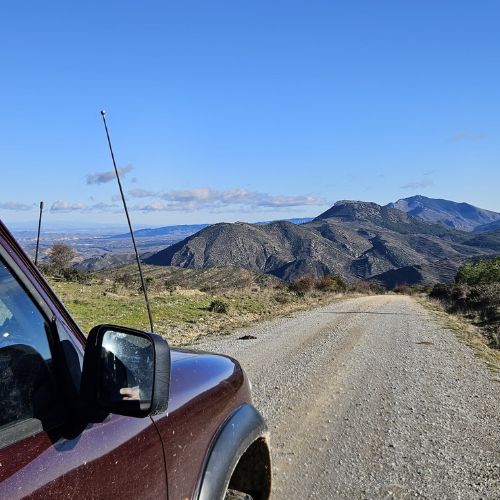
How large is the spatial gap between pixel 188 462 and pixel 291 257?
175317mm

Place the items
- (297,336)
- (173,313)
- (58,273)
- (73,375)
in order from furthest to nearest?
(58,273) < (173,313) < (297,336) < (73,375)

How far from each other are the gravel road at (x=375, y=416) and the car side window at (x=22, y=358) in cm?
330

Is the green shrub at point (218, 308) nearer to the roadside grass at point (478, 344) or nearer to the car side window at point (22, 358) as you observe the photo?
the roadside grass at point (478, 344)

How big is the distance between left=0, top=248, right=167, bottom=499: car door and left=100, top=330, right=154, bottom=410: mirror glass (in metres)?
0.11

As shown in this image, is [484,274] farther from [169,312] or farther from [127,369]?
[127,369]

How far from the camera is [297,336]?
43.6ft

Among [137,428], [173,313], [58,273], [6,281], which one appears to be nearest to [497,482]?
[137,428]

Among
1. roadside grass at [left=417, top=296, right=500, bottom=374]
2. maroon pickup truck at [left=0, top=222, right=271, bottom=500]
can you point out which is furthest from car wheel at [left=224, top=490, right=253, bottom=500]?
roadside grass at [left=417, top=296, right=500, bottom=374]

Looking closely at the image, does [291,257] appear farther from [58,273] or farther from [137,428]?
[137,428]

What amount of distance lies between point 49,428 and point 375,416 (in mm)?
5625

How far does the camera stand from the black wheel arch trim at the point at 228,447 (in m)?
1.97

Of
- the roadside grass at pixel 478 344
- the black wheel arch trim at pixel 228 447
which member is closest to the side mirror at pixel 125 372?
the black wheel arch trim at pixel 228 447

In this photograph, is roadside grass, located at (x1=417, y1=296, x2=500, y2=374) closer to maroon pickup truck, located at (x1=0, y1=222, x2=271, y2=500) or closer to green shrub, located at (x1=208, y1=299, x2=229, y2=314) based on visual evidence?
green shrub, located at (x1=208, y1=299, x2=229, y2=314)

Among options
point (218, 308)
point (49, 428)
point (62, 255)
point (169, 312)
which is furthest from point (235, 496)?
point (62, 255)
